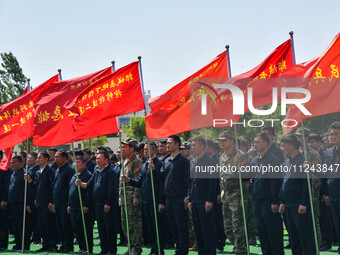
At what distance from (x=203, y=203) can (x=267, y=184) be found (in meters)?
1.20

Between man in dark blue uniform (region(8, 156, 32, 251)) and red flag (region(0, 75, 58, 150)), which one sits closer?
red flag (region(0, 75, 58, 150))

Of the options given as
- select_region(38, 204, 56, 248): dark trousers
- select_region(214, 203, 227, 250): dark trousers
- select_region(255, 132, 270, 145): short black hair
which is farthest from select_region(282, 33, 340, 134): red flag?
select_region(38, 204, 56, 248): dark trousers

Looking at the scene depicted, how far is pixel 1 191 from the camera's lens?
14.7 m

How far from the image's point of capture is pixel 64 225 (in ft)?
43.4

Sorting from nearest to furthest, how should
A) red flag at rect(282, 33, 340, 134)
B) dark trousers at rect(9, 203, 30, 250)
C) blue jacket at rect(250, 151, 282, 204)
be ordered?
1. red flag at rect(282, 33, 340, 134)
2. blue jacket at rect(250, 151, 282, 204)
3. dark trousers at rect(9, 203, 30, 250)

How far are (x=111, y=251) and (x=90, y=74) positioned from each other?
3.55 metres

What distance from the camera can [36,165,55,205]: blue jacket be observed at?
45.2 ft

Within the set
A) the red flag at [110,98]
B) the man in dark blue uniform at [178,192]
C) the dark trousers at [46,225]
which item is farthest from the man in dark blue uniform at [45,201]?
the man in dark blue uniform at [178,192]

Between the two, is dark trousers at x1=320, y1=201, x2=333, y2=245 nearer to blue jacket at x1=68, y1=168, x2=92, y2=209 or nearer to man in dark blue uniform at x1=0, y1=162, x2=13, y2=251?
blue jacket at x1=68, y1=168, x2=92, y2=209

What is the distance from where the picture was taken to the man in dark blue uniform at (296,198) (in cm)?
947

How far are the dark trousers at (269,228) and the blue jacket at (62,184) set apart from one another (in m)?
4.95

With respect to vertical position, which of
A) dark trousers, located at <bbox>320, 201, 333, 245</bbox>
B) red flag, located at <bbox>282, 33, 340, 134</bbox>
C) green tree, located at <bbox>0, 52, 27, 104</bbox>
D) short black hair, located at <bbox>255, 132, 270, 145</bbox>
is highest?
green tree, located at <bbox>0, 52, 27, 104</bbox>

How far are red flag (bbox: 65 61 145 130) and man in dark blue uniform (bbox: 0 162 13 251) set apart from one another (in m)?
Result: 4.03

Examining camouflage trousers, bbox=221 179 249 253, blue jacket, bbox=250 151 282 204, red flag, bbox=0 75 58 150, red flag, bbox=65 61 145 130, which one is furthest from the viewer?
red flag, bbox=0 75 58 150
